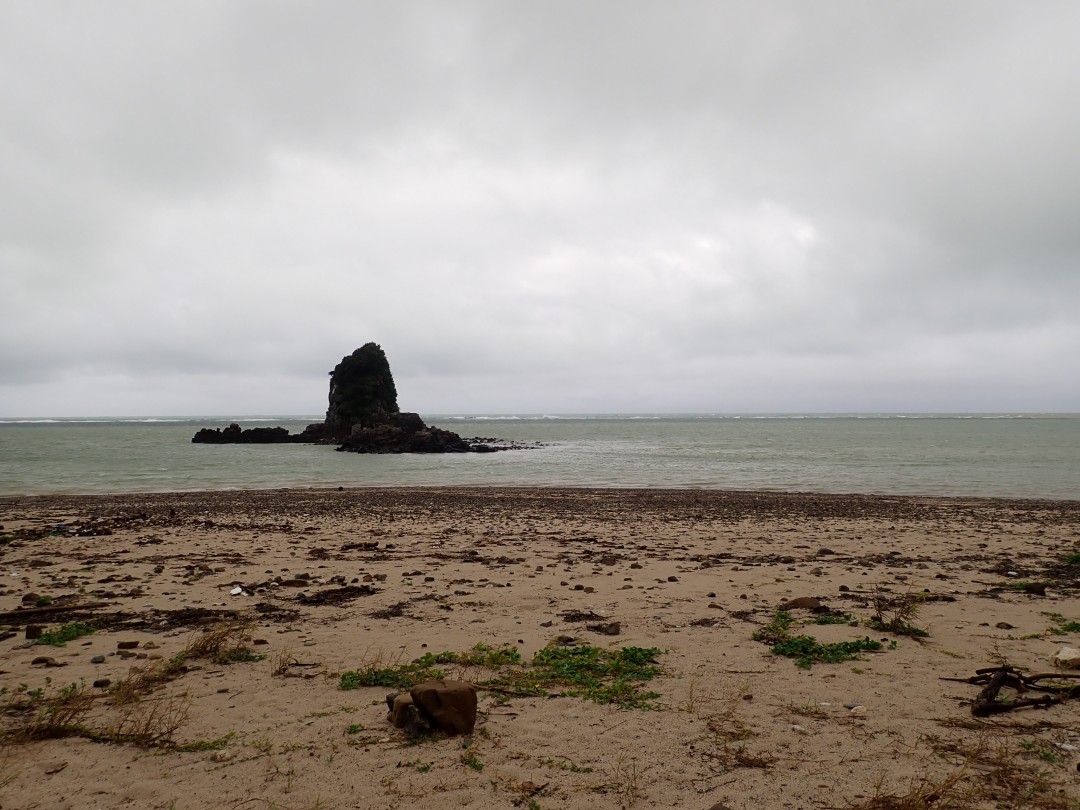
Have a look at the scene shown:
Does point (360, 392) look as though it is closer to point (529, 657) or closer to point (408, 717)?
point (529, 657)

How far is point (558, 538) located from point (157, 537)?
1064 centimetres

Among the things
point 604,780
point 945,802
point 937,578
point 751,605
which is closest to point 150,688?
point 604,780

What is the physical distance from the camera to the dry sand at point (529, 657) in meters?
4.54

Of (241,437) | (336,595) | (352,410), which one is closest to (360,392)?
(352,410)

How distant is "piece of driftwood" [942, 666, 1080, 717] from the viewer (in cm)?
554

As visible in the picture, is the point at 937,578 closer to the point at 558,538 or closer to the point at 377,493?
the point at 558,538

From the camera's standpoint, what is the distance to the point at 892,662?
703cm

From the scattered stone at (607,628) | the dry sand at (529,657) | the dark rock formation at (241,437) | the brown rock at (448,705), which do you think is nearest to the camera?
the dry sand at (529,657)

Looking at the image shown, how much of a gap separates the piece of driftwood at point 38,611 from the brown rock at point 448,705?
6.95m

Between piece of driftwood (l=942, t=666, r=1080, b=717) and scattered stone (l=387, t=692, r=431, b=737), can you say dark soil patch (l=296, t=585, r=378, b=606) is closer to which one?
scattered stone (l=387, t=692, r=431, b=737)

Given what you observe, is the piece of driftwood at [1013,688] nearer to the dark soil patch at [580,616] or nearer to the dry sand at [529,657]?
the dry sand at [529,657]

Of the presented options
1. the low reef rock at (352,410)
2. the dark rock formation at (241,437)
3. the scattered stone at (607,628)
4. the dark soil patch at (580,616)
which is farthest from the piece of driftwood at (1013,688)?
the dark rock formation at (241,437)

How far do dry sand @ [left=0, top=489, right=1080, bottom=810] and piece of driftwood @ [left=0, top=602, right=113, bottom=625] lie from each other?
0.09 metres

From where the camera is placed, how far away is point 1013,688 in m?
6.02
